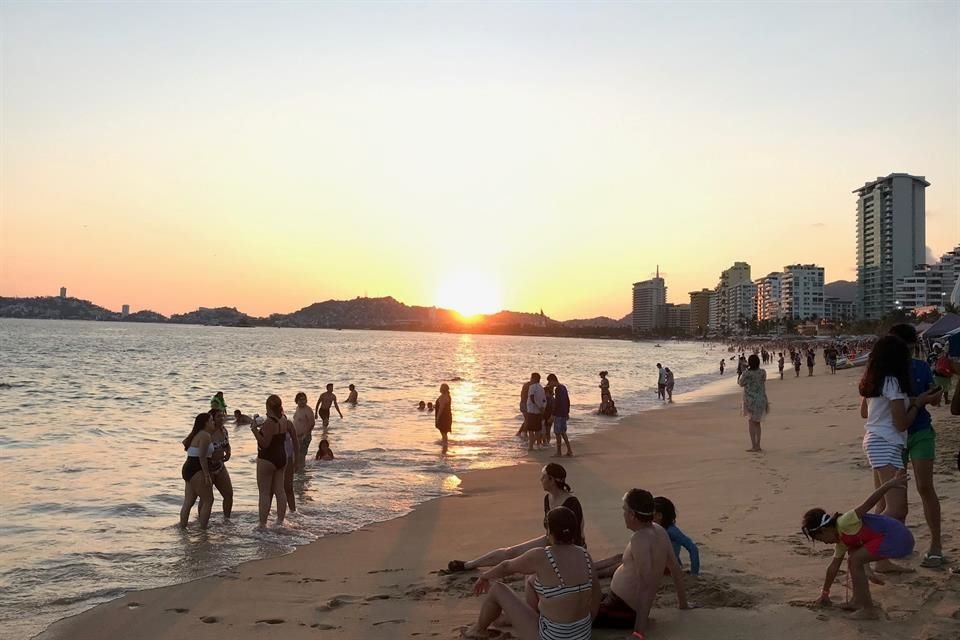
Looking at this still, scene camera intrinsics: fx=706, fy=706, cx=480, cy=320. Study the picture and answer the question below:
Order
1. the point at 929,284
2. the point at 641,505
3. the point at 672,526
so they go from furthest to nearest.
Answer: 1. the point at 929,284
2. the point at 672,526
3. the point at 641,505

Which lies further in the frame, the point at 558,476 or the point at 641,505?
the point at 558,476

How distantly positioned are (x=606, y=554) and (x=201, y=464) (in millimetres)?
5105

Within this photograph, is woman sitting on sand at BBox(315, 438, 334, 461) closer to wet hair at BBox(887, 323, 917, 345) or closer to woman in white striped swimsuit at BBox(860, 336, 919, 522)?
woman in white striped swimsuit at BBox(860, 336, 919, 522)

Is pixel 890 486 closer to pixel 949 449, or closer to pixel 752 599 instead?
pixel 752 599

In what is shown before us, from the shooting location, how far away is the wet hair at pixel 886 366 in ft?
17.0

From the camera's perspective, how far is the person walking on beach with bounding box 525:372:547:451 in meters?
15.5

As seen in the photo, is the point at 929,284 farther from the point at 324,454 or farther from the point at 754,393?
the point at 324,454

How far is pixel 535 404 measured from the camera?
15.6 meters

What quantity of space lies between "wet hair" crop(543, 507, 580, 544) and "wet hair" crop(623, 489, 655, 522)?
0.82 m

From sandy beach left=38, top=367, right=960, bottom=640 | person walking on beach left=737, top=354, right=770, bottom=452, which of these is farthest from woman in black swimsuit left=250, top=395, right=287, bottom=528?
person walking on beach left=737, top=354, right=770, bottom=452

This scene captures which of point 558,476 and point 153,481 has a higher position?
point 558,476

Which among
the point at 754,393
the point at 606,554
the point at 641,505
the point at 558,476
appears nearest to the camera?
the point at 641,505

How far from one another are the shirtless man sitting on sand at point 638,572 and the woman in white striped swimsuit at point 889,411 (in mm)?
1857

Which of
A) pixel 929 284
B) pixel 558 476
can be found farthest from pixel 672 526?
pixel 929 284
